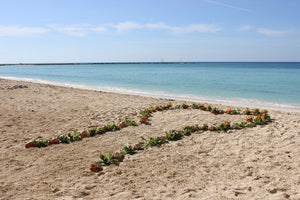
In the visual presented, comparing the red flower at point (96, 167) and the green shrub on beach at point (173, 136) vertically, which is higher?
the green shrub on beach at point (173, 136)

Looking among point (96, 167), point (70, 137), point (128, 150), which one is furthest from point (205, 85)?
point (96, 167)

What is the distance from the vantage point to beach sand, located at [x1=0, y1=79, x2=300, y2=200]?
3277 millimetres

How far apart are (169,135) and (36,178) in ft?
9.48

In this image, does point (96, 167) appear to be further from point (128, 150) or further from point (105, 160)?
point (128, 150)

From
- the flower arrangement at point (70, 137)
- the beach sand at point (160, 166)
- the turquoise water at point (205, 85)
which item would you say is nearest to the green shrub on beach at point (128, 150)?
the beach sand at point (160, 166)

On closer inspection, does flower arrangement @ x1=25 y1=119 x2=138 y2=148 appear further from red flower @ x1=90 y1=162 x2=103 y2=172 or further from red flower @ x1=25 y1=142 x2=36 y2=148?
red flower @ x1=90 y1=162 x2=103 y2=172

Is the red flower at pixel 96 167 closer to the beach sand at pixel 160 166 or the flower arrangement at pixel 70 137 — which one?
the beach sand at pixel 160 166

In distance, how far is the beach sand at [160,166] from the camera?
3277 mm

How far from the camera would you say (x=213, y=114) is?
790cm

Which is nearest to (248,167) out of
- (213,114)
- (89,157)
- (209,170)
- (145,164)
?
(209,170)

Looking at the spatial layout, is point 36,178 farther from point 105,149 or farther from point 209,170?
point 209,170

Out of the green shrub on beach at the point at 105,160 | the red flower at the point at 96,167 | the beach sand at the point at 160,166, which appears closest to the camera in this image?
the beach sand at the point at 160,166

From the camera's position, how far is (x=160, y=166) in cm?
416

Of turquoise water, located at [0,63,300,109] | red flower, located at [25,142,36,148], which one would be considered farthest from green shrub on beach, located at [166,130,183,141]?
turquoise water, located at [0,63,300,109]
